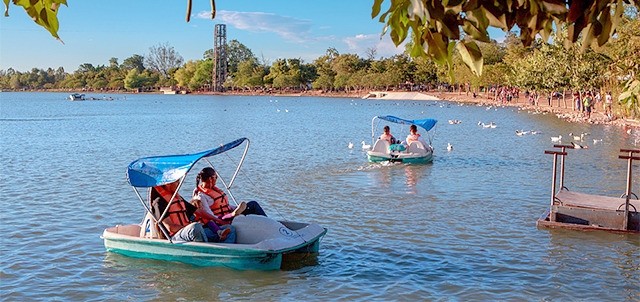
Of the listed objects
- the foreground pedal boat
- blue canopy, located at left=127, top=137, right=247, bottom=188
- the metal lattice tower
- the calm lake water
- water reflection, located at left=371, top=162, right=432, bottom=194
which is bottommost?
the calm lake water

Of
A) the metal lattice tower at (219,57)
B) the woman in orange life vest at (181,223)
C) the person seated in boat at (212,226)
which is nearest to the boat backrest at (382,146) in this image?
the person seated in boat at (212,226)

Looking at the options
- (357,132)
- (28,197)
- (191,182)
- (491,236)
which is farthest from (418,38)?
(357,132)

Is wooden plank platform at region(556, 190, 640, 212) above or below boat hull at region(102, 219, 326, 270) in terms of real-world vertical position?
above

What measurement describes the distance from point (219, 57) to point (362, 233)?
17627 cm

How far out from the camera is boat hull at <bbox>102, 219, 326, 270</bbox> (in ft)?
34.4

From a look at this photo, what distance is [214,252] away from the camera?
10562 millimetres

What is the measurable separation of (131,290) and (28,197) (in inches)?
373

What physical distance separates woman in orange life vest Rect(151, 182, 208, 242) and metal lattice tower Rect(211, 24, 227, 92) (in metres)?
175

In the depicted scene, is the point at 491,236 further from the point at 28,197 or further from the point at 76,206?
the point at 28,197

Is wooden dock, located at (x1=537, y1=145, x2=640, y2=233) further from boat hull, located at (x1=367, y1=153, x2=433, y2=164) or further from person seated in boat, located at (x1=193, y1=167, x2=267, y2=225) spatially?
boat hull, located at (x1=367, y1=153, x2=433, y2=164)

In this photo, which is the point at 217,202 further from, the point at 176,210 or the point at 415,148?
the point at 415,148

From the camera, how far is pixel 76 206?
56.1 feet

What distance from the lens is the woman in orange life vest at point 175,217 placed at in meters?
10.6

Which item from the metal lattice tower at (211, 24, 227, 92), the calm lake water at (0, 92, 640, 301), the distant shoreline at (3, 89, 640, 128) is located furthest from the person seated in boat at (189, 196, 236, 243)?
the metal lattice tower at (211, 24, 227, 92)
